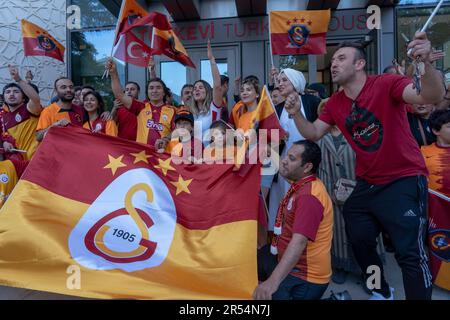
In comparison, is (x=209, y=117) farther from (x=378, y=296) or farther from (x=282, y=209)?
(x=378, y=296)

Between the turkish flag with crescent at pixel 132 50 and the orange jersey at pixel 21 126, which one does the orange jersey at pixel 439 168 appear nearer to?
the turkish flag with crescent at pixel 132 50

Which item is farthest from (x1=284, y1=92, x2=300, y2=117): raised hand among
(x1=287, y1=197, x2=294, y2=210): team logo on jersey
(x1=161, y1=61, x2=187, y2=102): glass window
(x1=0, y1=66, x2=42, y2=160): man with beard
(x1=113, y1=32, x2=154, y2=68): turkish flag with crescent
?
(x1=161, y1=61, x2=187, y2=102): glass window

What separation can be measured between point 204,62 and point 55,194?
209 inches

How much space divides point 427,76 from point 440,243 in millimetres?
1802

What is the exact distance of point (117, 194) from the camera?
280 cm

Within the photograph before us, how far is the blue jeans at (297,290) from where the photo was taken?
89.8 inches

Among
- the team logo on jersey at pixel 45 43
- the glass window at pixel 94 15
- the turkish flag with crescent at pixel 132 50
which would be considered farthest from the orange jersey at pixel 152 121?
the glass window at pixel 94 15

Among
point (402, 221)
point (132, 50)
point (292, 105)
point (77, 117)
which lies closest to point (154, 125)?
point (77, 117)

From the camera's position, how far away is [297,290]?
231cm

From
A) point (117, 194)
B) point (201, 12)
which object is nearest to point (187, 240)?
point (117, 194)

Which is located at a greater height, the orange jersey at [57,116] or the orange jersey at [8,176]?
the orange jersey at [57,116]

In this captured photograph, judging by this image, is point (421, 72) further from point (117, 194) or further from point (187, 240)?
point (117, 194)

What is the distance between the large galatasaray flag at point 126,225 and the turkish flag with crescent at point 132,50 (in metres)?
1.78

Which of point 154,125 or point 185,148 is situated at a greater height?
point 154,125
